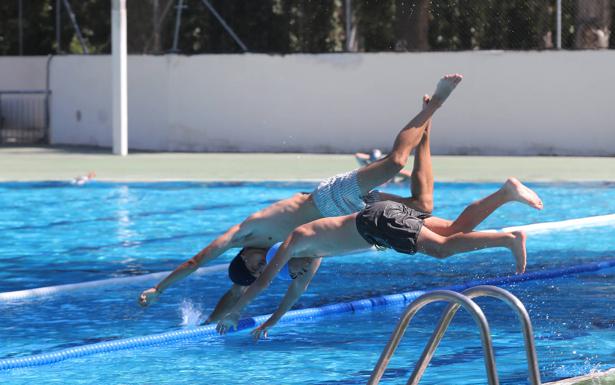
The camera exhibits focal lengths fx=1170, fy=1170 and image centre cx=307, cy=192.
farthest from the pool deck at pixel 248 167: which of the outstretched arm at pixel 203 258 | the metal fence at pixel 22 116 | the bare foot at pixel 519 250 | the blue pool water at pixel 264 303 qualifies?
the bare foot at pixel 519 250

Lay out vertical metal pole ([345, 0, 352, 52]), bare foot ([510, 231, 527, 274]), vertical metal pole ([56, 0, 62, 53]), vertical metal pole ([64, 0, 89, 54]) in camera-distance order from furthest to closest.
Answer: vertical metal pole ([56, 0, 62, 53]), vertical metal pole ([64, 0, 89, 54]), vertical metal pole ([345, 0, 352, 52]), bare foot ([510, 231, 527, 274])

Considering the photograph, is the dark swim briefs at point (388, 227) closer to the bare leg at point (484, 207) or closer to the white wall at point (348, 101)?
the bare leg at point (484, 207)

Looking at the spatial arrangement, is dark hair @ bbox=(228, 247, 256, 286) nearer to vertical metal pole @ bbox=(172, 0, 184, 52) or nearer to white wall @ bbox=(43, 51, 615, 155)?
white wall @ bbox=(43, 51, 615, 155)

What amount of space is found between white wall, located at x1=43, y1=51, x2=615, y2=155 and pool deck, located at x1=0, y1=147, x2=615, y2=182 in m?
0.79

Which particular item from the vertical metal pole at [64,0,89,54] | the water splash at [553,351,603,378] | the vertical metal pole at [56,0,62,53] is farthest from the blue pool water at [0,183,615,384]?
the vertical metal pole at [56,0,62,53]

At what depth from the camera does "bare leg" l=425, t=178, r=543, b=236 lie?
6203 mm

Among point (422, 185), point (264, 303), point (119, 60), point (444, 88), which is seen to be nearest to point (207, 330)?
point (264, 303)

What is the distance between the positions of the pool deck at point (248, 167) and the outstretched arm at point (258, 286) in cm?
1010

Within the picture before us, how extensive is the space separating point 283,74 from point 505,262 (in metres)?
13.0

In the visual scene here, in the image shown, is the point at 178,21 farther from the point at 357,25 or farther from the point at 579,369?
the point at 579,369

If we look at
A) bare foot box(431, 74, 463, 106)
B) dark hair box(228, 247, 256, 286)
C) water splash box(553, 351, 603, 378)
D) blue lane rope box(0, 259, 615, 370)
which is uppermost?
bare foot box(431, 74, 463, 106)

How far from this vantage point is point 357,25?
2280cm

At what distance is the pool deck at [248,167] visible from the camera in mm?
16828

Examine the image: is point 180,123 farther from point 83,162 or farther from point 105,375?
point 105,375
